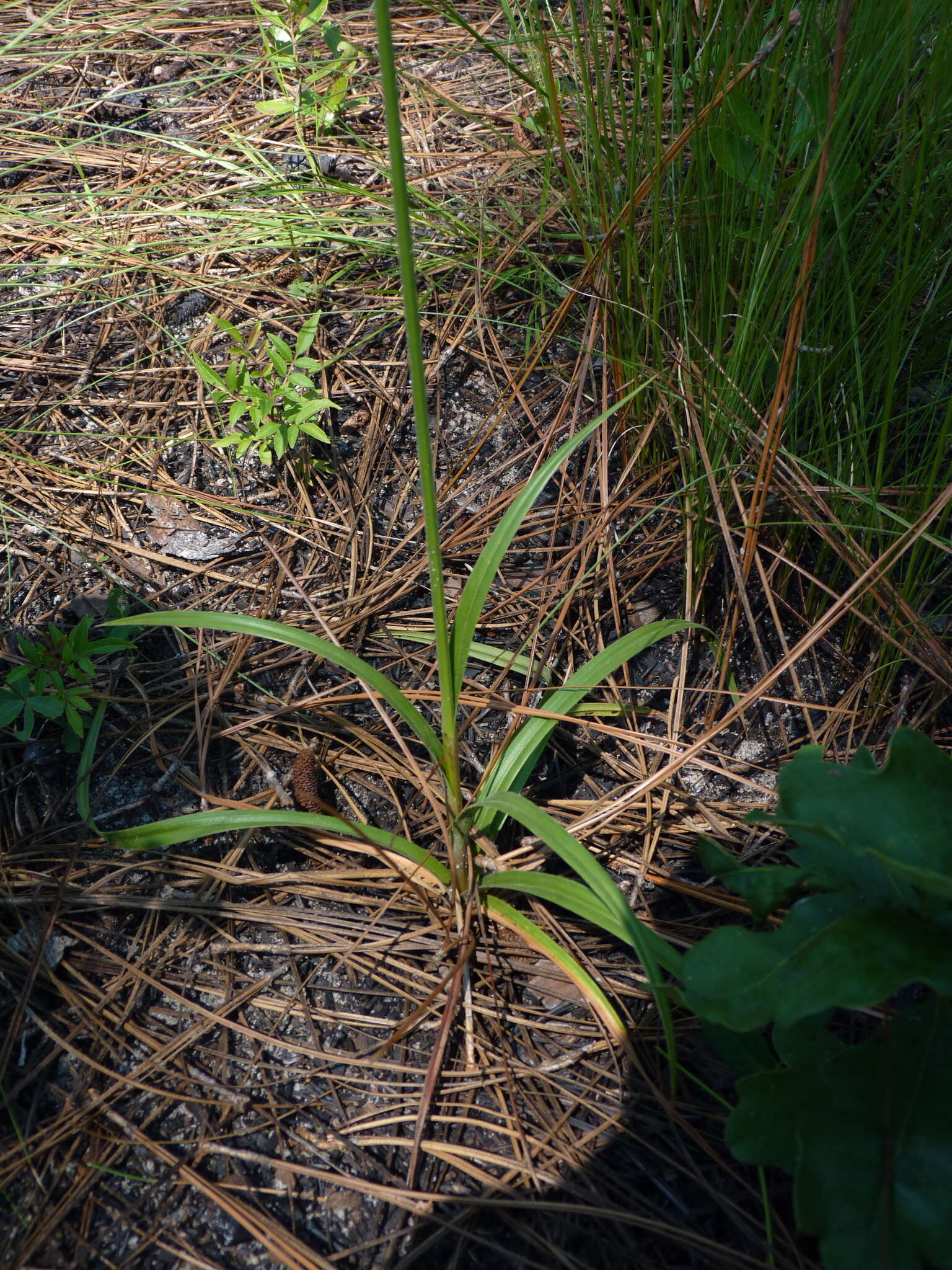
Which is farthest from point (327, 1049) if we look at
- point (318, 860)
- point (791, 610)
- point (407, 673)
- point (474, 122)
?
point (474, 122)

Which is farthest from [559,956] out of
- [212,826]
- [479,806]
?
[212,826]

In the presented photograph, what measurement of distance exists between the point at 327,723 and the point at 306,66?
161 cm

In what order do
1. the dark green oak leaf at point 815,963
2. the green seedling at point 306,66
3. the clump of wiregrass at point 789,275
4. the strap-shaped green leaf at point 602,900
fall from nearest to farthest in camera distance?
the dark green oak leaf at point 815,963 → the strap-shaped green leaf at point 602,900 → the clump of wiregrass at point 789,275 → the green seedling at point 306,66

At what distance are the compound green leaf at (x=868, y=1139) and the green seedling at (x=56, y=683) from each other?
95cm

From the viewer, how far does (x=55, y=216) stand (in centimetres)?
185

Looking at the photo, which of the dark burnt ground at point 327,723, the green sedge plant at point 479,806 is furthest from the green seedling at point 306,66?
the green sedge plant at point 479,806

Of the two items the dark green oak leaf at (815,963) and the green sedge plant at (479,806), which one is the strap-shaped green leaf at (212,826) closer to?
the green sedge plant at (479,806)

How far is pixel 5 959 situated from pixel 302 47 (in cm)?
214

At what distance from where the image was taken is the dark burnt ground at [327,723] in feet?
2.91

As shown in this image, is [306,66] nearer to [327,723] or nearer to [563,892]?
[327,723]

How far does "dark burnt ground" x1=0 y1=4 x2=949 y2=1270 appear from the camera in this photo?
0.89 meters

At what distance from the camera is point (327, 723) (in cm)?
127

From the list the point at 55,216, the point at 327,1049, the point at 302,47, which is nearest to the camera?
the point at 327,1049

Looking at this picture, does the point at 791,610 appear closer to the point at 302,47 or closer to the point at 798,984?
the point at 798,984
